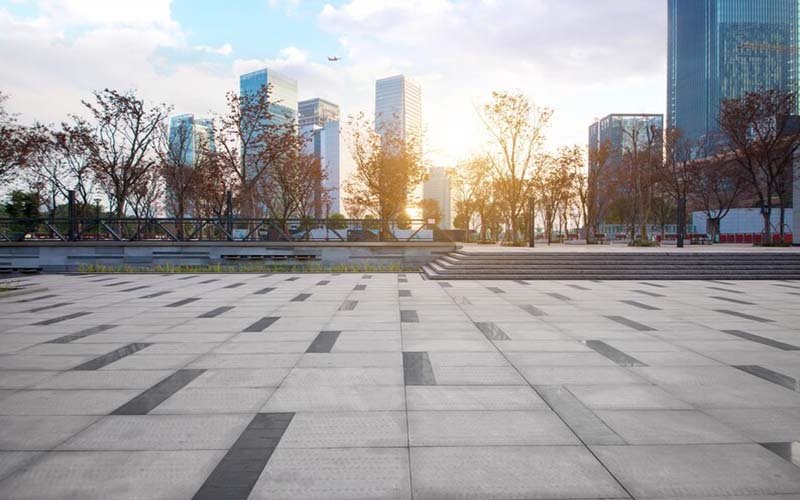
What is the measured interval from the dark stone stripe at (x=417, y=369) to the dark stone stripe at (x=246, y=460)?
1451mm

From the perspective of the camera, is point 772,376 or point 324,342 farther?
point 324,342

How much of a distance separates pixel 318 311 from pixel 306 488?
6.77 meters

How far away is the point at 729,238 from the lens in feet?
159

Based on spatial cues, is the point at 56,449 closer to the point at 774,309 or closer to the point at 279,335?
the point at 279,335

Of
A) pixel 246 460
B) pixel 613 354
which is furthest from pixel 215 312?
pixel 613 354

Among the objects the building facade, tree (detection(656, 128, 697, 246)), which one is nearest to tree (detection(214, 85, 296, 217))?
the building facade

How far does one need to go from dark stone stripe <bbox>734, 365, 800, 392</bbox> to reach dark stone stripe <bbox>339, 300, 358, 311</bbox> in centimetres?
674

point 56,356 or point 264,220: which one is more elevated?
point 264,220

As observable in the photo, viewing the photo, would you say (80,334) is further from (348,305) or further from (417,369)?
(417,369)

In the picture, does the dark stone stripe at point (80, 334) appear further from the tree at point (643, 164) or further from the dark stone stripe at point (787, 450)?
the tree at point (643, 164)

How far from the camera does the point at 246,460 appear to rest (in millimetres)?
3053

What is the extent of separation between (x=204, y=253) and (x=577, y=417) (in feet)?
67.8

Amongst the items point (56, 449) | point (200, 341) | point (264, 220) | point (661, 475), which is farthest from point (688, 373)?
point (264, 220)

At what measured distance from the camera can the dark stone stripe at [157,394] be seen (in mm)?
3994
